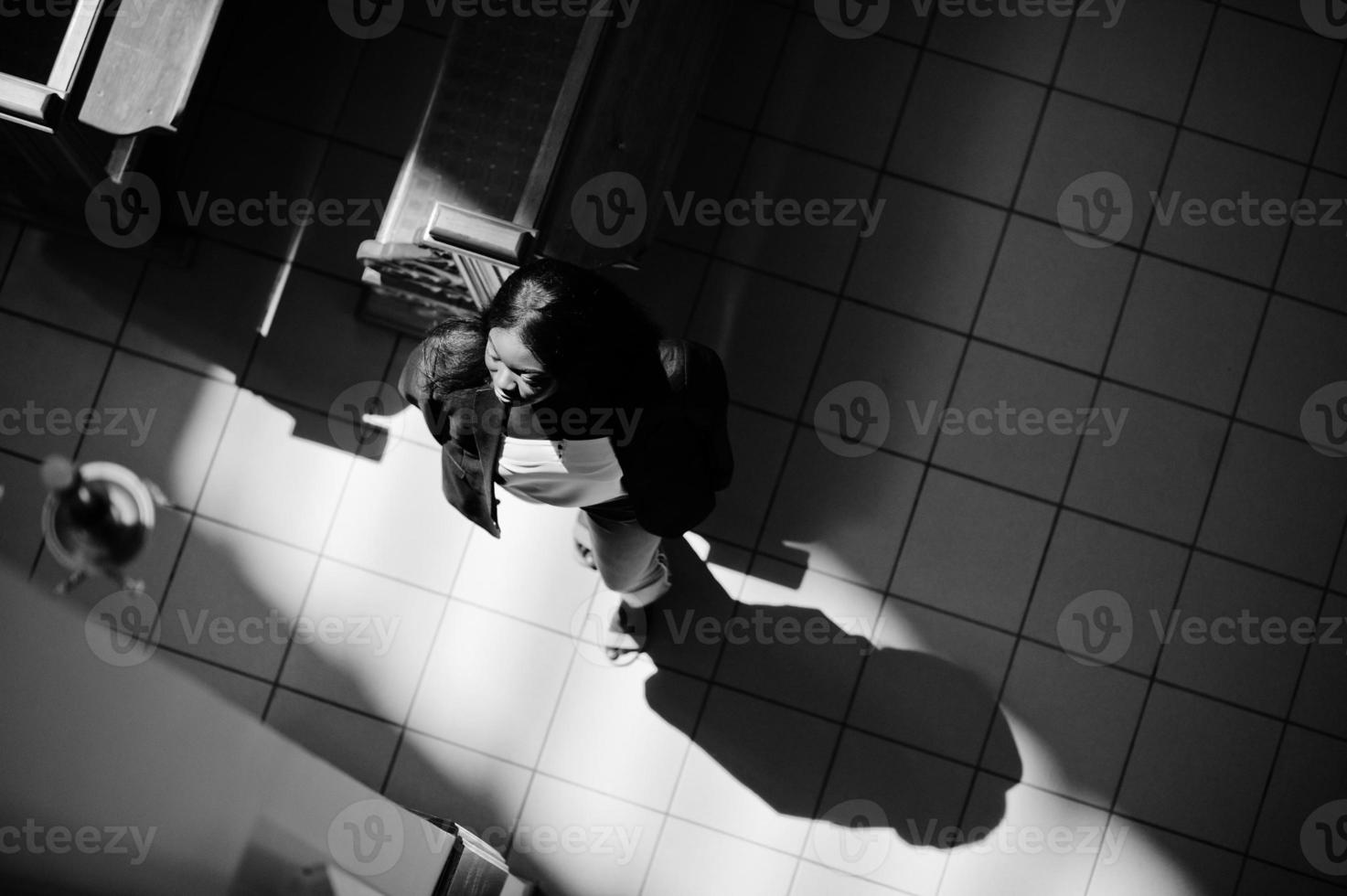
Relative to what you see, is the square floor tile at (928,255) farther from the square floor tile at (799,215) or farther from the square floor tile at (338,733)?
the square floor tile at (338,733)

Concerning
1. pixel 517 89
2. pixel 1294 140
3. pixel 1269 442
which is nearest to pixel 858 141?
pixel 517 89

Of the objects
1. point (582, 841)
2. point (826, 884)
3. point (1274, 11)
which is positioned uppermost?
point (1274, 11)

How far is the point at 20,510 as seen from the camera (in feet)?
9.93

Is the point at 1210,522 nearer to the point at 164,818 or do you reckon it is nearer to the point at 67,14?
the point at 164,818

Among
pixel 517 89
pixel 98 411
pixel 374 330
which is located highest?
pixel 517 89

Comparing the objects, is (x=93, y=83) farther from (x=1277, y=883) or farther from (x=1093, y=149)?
(x=1277, y=883)

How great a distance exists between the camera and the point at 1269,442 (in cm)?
314

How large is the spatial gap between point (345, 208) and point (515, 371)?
5.78ft

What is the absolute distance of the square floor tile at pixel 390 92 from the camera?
316cm

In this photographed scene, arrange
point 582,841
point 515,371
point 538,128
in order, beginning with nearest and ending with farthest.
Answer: point 515,371 → point 538,128 → point 582,841

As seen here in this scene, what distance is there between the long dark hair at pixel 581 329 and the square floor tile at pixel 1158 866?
2366 millimetres

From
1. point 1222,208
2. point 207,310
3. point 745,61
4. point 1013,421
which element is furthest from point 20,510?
point 1222,208

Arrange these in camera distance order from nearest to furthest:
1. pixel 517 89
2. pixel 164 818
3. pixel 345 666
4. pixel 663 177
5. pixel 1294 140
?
pixel 164 818
pixel 517 89
pixel 663 177
pixel 345 666
pixel 1294 140

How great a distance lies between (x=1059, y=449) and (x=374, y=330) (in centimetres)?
235
